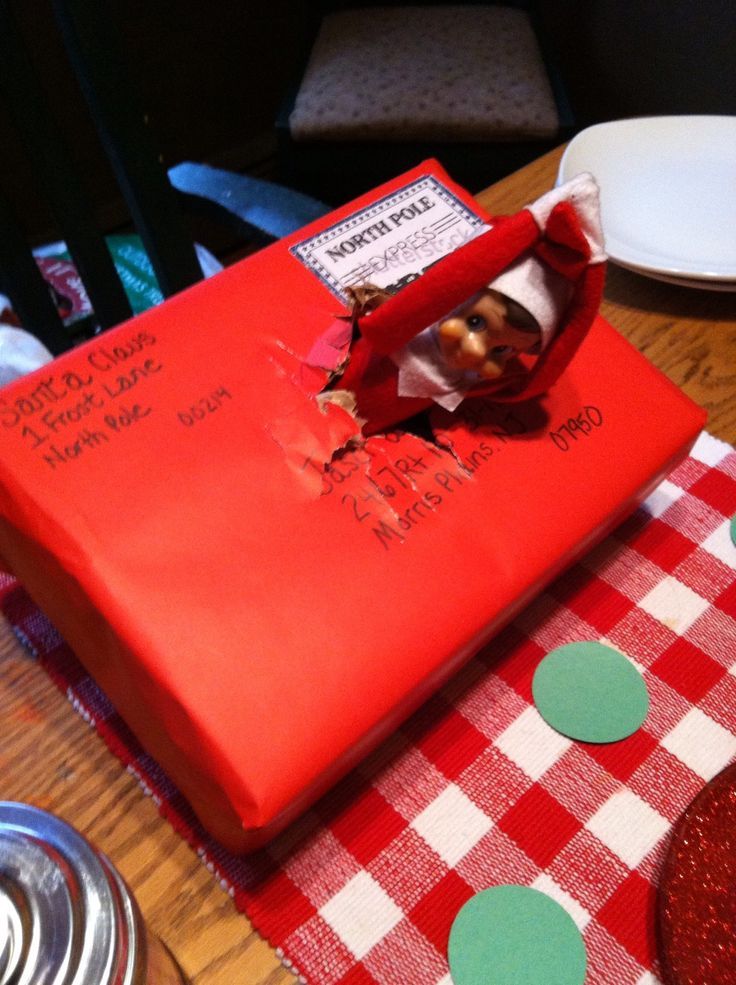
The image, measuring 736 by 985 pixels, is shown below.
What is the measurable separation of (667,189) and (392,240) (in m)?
0.39

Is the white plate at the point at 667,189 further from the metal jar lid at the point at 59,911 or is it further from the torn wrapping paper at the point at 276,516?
the metal jar lid at the point at 59,911

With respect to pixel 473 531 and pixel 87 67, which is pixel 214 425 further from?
pixel 87 67

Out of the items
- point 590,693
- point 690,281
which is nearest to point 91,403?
point 590,693

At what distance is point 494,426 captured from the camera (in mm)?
472

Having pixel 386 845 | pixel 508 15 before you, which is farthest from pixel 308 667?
pixel 508 15

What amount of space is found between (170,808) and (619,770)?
248 millimetres

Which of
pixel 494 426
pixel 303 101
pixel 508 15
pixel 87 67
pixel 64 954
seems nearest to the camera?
pixel 64 954

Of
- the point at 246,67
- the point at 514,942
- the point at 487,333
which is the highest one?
the point at 487,333

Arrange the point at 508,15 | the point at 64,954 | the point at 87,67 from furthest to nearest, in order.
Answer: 1. the point at 508,15
2. the point at 87,67
3. the point at 64,954

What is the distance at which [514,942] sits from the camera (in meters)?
0.38

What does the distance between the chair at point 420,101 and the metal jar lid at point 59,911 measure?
4.23 feet

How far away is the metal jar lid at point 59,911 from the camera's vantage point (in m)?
0.23

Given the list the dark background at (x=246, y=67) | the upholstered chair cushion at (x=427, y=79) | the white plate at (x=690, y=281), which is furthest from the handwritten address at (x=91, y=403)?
the dark background at (x=246, y=67)

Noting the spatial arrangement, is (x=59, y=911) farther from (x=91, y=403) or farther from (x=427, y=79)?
(x=427, y=79)
